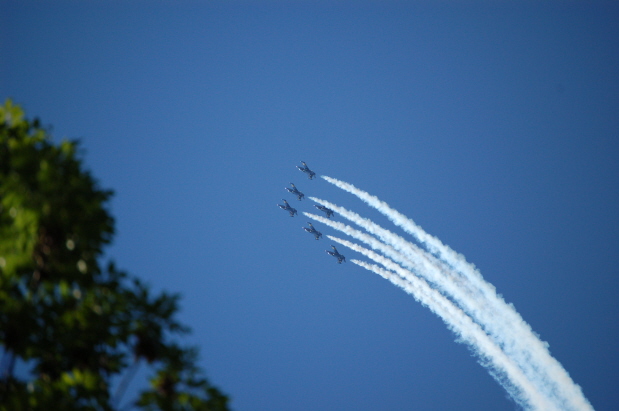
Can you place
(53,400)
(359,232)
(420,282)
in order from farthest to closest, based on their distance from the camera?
(359,232) → (420,282) → (53,400)

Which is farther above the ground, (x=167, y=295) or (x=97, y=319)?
(x=167, y=295)

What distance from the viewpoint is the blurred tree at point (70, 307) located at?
20.6 metres

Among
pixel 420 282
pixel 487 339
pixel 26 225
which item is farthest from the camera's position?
pixel 420 282

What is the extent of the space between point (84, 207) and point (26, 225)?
2.10 metres

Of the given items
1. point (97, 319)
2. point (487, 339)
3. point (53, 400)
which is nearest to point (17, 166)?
point (97, 319)

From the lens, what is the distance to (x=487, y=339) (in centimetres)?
9831

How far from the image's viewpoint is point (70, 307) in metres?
22.0

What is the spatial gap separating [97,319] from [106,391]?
2.66 metres

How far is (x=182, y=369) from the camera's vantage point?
846 inches

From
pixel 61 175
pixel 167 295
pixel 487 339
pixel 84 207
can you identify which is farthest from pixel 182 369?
pixel 487 339

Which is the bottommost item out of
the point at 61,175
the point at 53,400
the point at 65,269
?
the point at 53,400

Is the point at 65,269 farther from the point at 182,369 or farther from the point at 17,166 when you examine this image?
the point at 182,369

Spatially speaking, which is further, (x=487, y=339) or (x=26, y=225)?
(x=487, y=339)

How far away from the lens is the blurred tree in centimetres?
2064
